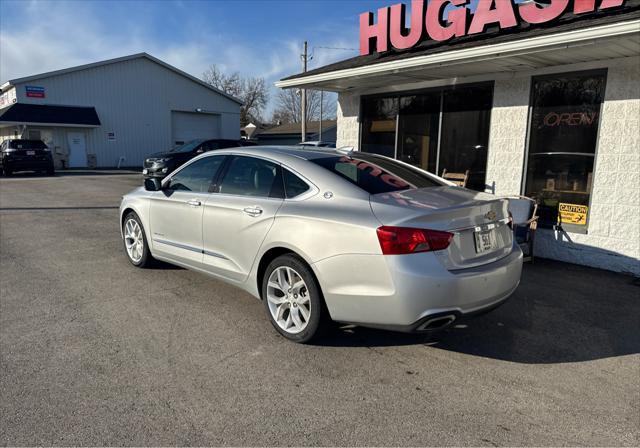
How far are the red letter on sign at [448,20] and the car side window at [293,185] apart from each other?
15.0 ft

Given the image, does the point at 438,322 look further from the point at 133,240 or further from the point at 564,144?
the point at 564,144

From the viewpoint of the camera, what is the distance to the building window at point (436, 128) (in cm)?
792

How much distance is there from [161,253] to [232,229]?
152cm

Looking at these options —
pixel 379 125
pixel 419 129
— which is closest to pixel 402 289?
pixel 419 129

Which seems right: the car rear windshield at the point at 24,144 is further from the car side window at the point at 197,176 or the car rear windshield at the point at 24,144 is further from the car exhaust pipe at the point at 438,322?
the car exhaust pipe at the point at 438,322

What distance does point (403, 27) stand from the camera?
8148 mm

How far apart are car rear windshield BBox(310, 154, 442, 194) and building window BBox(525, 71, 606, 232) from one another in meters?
3.47

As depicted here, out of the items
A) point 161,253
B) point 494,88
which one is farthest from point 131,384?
point 494,88

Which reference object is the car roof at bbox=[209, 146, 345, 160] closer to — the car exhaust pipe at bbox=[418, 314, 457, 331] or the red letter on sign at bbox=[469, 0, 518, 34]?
the car exhaust pipe at bbox=[418, 314, 457, 331]

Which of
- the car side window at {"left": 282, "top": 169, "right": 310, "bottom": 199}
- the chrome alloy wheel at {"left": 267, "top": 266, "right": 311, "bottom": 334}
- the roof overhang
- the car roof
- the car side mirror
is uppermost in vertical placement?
the roof overhang

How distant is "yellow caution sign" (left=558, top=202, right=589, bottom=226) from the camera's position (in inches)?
268

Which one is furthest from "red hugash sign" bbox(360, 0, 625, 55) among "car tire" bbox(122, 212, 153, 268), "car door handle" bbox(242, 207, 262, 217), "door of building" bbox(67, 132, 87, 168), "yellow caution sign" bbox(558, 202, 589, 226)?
"door of building" bbox(67, 132, 87, 168)

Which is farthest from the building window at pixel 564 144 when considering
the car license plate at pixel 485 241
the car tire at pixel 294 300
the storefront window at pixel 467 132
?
the car tire at pixel 294 300

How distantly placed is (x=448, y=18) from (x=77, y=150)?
1059 inches
